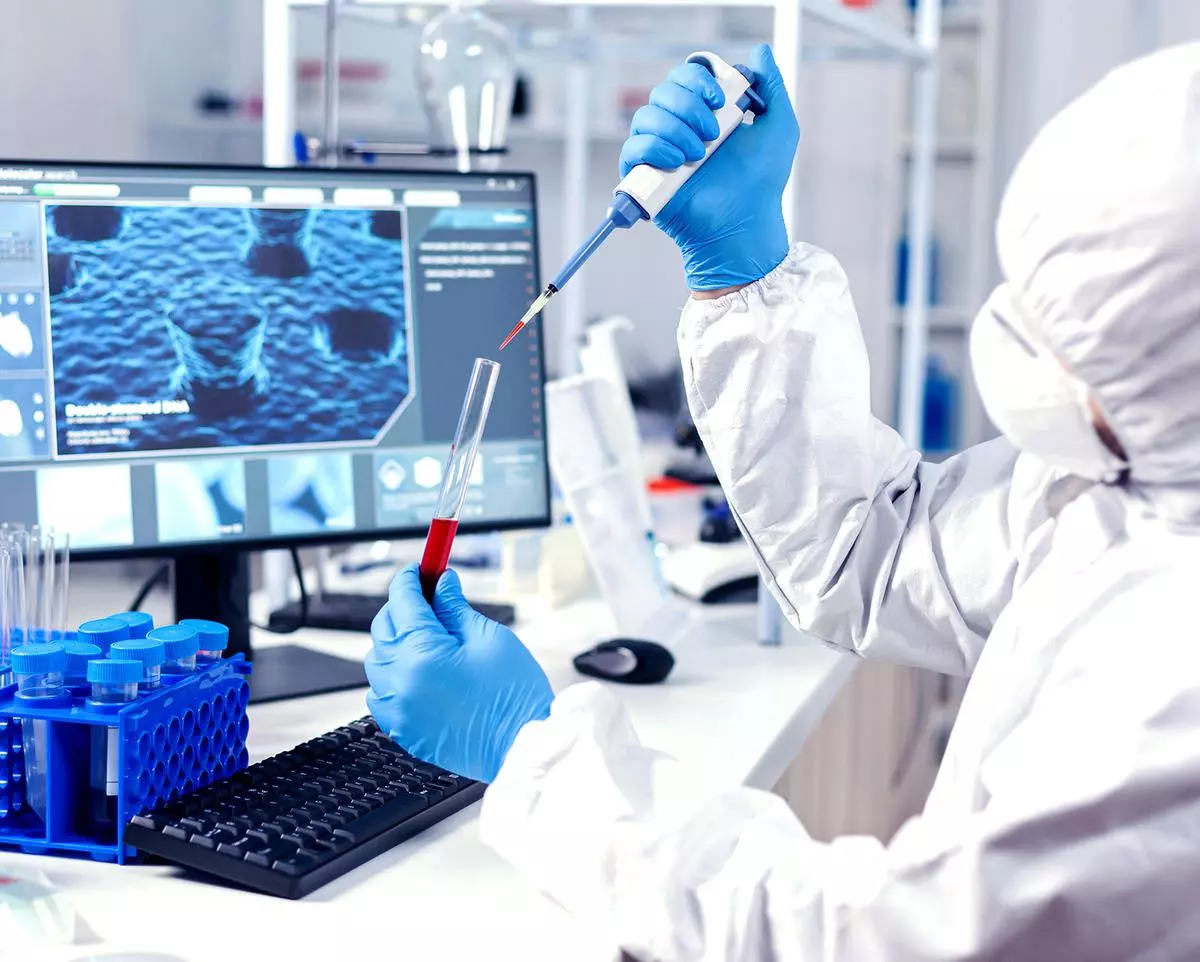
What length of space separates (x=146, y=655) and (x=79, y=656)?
6 centimetres

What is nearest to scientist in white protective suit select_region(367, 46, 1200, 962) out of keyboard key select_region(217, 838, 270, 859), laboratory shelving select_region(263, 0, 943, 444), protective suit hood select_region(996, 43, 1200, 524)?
protective suit hood select_region(996, 43, 1200, 524)

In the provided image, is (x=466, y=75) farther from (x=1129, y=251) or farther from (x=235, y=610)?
(x=1129, y=251)

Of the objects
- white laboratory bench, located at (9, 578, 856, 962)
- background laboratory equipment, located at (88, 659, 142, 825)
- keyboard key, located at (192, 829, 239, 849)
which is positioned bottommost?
white laboratory bench, located at (9, 578, 856, 962)

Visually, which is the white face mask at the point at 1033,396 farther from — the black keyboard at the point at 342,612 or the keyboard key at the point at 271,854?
the black keyboard at the point at 342,612

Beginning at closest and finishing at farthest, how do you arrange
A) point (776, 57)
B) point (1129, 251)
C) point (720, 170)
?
point (1129, 251), point (720, 170), point (776, 57)

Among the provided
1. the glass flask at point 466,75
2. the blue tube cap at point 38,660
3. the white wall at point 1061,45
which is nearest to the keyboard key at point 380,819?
the blue tube cap at point 38,660

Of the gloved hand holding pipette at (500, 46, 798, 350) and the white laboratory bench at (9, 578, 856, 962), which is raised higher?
the gloved hand holding pipette at (500, 46, 798, 350)

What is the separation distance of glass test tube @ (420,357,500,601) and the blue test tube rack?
0.17 meters

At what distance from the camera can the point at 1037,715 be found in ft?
2.28

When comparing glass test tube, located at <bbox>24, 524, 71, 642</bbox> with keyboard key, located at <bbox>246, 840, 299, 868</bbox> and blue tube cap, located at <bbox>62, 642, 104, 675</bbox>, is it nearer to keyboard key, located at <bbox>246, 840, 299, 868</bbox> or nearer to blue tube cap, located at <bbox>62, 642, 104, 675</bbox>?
blue tube cap, located at <bbox>62, 642, 104, 675</bbox>

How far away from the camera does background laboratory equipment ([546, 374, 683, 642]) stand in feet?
4.46

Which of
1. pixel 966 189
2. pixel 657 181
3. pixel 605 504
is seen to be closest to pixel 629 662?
pixel 605 504

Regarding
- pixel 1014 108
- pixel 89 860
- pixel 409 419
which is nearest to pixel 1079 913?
pixel 89 860

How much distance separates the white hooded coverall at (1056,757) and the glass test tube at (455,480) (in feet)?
0.60
